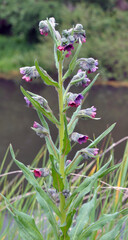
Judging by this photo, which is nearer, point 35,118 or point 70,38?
point 70,38

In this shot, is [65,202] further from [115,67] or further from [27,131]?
[115,67]

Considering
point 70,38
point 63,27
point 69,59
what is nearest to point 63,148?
point 70,38

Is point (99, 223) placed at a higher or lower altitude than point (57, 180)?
lower

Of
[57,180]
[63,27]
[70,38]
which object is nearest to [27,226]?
[57,180]

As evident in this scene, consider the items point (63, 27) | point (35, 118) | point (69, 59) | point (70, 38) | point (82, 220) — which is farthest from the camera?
point (63, 27)

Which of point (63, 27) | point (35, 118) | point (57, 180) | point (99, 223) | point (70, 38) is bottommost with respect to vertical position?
point (35, 118)

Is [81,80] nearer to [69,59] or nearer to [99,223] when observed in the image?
[99,223]

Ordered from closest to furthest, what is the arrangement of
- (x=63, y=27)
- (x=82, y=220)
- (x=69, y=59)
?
(x=82, y=220) → (x=69, y=59) → (x=63, y=27)

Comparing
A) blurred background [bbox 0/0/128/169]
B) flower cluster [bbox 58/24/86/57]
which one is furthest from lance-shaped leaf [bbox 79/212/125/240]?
blurred background [bbox 0/0/128/169]
